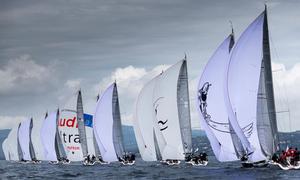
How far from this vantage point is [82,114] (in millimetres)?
94312

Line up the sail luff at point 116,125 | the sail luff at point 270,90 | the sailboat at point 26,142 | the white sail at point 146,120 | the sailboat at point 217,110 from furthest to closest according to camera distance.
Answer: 1. the sailboat at point 26,142
2. the sail luff at point 116,125
3. the white sail at point 146,120
4. the sailboat at point 217,110
5. the sail luff at point 270,90

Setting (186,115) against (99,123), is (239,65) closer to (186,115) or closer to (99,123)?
(186,115)

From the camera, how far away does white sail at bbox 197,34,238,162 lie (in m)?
62.5

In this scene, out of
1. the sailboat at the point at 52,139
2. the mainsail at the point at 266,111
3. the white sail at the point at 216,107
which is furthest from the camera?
the sailboat at the point at 52,139

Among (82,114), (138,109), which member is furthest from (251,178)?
(82,114)

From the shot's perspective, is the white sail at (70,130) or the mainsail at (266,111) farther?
the white sail at (70,130)

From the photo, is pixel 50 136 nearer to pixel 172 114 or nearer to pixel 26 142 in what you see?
pixel 26 142

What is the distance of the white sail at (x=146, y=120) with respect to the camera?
251 feet

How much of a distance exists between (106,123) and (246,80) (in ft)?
109

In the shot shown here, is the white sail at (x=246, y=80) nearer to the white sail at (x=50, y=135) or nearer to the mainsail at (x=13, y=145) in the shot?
the white sail at (x=50, y=135)

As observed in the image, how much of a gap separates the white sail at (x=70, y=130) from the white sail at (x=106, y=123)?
8.59 metres

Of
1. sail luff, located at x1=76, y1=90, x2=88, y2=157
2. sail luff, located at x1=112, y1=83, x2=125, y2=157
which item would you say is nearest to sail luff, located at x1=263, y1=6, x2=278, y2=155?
sail luff, located at x1=112, y1=83, x2=125, y2=157

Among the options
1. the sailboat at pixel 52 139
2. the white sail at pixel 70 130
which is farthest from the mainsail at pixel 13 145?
the white sail at pixel 70 130

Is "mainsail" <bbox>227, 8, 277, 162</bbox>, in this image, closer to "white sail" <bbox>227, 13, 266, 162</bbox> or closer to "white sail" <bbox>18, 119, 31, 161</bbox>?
"white sail" <bbox>227, 13, 266, 162</bbox>
